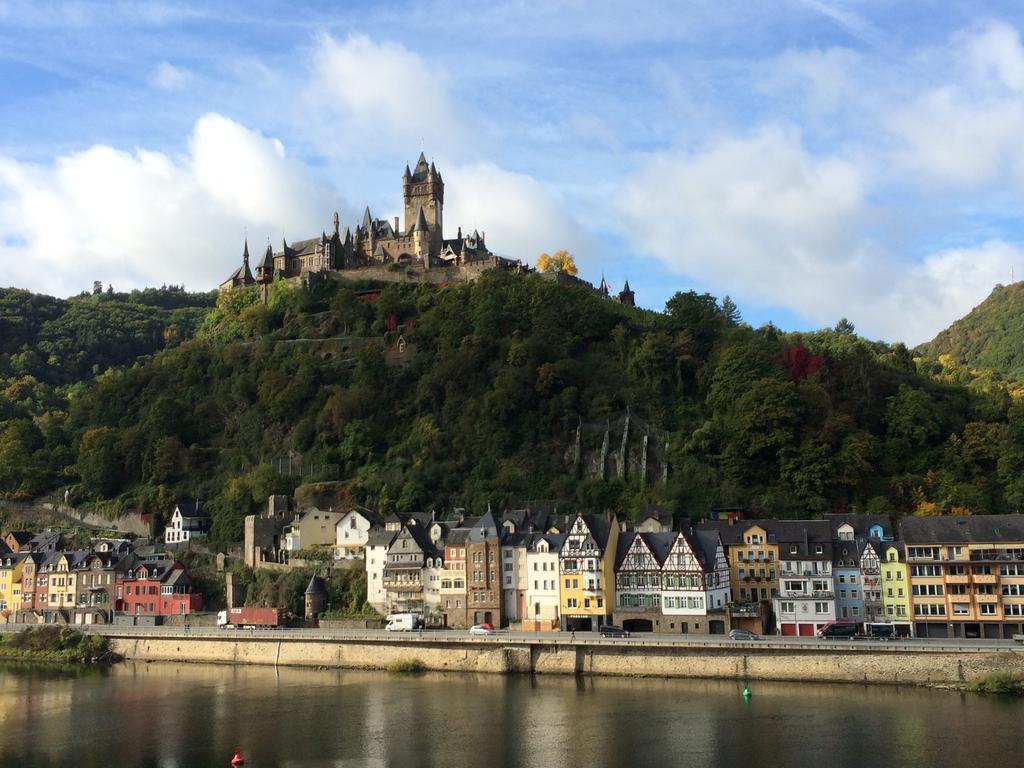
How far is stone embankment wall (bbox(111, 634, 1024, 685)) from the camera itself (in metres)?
47.2

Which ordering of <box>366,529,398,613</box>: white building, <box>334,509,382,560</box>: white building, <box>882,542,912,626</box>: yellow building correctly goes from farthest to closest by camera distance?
<box>334,509,382,560</box>: white building, <box>366,529,398,613</box>: white building, <box>882,542,912,626</box>: yellow building

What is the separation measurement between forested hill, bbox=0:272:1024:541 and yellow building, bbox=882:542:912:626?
29.1 ft

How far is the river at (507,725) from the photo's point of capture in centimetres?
3803

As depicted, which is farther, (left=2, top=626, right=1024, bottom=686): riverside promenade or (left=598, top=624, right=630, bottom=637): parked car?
(left=598, top=624, right=630, bottom=637): parked car

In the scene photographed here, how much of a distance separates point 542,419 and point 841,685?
123 feet

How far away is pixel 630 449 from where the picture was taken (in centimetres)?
7756

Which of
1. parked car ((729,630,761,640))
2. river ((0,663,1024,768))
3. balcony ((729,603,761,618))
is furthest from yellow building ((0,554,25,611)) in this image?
parked car ((729,630,761,640))

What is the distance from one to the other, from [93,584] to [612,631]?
37663mm

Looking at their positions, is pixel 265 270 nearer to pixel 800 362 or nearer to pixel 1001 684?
pixel 800 362

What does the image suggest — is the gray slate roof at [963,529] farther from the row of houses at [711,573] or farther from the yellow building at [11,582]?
the yellow building at [11,582]

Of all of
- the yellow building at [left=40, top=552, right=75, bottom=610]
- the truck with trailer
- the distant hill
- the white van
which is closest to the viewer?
the white van

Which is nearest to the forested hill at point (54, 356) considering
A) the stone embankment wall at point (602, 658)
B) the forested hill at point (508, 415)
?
the forested hill at point (508, 415)

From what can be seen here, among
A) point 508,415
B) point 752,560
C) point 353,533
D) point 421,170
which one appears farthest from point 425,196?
point 752,560

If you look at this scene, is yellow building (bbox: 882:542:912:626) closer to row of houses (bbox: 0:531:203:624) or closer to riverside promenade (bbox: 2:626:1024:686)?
riverside promenade (bbox: 2:626:1024:686)
